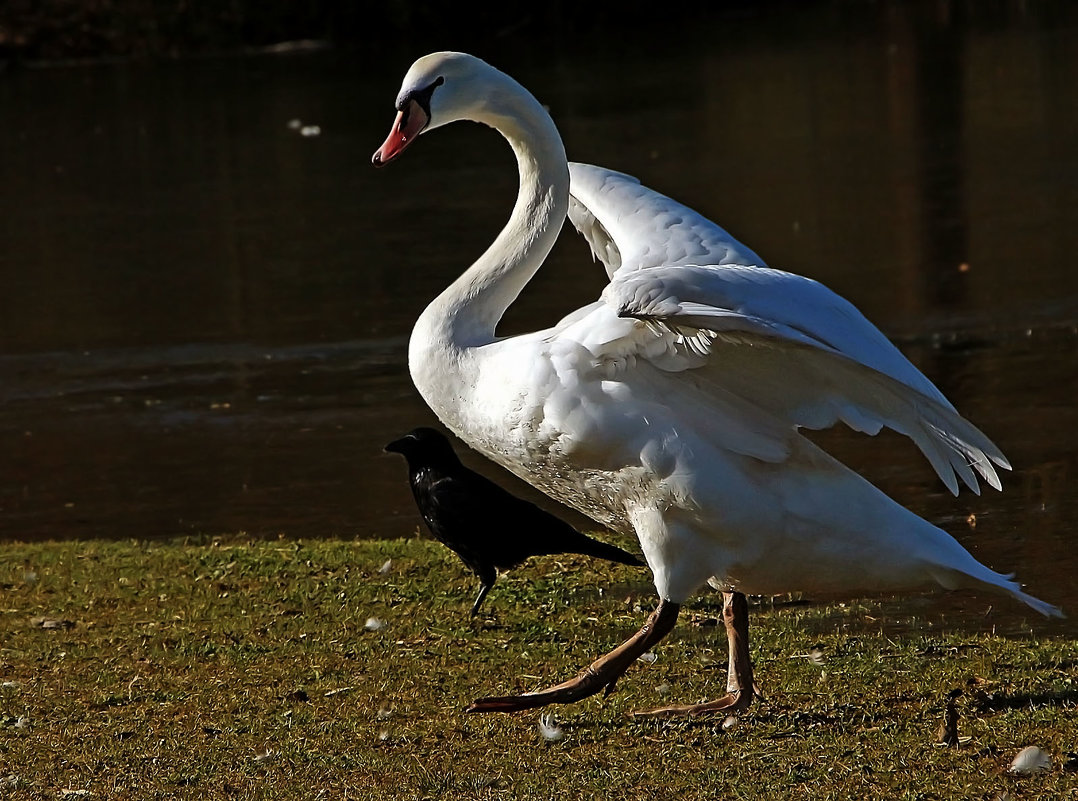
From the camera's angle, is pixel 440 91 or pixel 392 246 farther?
pixel 392 246

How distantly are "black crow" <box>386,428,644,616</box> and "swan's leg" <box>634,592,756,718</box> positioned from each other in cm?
69

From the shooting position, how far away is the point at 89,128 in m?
21.7

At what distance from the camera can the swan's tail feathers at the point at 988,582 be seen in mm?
4684

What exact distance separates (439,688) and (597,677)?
71 centimetres

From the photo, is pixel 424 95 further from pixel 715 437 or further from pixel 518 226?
pixel 715 437

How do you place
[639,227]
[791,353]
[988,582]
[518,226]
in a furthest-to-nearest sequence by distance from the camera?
[639,227], [518,226], [988,582], [791,353]

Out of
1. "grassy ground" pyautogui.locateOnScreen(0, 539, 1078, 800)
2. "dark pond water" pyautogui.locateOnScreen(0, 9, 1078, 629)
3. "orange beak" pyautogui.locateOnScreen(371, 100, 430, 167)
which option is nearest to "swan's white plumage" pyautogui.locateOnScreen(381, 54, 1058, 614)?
"grassy ground" pyautogui.locateOnScreen(0, 539, 1078, 800)

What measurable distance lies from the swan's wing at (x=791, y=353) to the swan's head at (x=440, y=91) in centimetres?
103

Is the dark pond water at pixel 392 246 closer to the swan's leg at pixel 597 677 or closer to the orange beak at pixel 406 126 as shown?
the swan's leg at pixel 597 677

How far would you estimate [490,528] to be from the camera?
5922 mm

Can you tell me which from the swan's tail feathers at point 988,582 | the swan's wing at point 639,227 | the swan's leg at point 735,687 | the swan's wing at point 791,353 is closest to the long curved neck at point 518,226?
the swan's wing at point 639,227

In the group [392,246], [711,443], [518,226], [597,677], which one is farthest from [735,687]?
[392,246]

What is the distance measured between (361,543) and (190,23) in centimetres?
2387

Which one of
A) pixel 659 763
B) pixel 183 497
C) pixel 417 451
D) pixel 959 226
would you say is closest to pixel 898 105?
pixel 959 226
